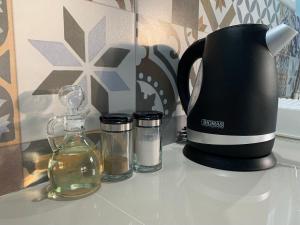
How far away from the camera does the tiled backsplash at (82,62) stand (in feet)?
1.18

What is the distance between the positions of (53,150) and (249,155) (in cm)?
37

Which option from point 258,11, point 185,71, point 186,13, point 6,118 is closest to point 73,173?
point 6,118

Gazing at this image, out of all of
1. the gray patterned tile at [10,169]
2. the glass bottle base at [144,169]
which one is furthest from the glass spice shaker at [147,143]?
the gray patterned tile at [10,169]

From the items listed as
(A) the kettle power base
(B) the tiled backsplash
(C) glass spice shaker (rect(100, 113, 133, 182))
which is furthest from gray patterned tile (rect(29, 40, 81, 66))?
(A) the kettle power base

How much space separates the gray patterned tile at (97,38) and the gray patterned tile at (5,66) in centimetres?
14

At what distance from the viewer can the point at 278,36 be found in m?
0.45

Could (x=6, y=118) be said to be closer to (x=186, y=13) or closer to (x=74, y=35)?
(x=74, y=35)

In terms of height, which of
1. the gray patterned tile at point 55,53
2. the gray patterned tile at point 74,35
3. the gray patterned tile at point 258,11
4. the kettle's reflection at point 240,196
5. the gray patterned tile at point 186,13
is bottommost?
the kettle's reflection at point 240,196

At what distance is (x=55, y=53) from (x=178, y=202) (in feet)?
1.03

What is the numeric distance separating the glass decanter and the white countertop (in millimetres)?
20

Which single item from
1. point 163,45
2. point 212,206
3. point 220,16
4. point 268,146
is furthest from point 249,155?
point 220,16

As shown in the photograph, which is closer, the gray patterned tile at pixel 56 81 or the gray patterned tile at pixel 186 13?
the gray patterned tile at pixel 56 81

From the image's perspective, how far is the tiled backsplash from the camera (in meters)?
0.36

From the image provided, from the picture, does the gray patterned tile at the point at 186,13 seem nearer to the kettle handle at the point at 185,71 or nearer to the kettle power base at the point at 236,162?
the kettle handle at the point at 185,71
